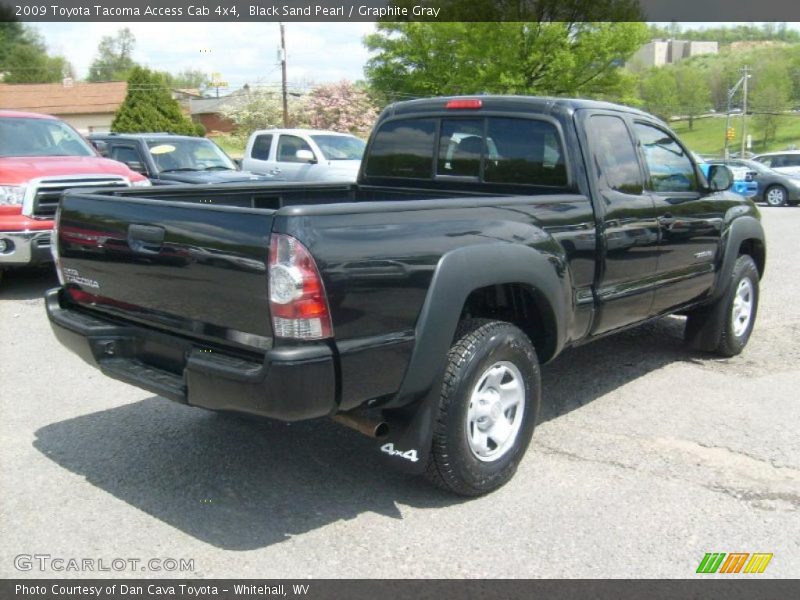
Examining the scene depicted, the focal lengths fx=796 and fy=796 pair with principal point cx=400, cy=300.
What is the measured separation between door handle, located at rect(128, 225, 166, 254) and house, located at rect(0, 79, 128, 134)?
56.7 m

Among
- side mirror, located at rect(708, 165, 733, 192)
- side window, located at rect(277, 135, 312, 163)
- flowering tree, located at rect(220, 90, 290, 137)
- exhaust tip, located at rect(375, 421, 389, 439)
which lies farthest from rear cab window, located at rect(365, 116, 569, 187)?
flowering tree, located at rect(220, 90, 290, 137)

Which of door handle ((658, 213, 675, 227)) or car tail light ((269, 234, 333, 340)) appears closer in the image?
car tail light ((269, 234, 333, 340))

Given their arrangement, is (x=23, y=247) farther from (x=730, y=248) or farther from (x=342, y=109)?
(x=342, y=109)

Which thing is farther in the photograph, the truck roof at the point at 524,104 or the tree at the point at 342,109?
the tree at the point at 342,109

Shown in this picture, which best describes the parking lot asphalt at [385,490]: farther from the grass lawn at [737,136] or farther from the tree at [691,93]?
the tree at [691,93]

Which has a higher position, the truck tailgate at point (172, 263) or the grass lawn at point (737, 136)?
the truck tailgate at point (172, 263)

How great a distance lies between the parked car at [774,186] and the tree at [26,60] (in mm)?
60903

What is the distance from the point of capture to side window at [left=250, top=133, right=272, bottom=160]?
16219 millimetres

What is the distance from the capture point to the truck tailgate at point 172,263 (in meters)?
3.12

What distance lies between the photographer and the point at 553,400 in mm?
5359

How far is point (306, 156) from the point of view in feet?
47.4

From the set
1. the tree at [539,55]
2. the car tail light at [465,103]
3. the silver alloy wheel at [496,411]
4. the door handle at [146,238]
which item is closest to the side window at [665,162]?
the car tail light at [465,103]

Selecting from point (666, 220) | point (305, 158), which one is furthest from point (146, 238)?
point (305, 158)

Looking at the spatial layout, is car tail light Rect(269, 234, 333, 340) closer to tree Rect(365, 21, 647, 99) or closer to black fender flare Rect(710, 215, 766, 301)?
black fender flare Rect(710, 215, 766, 301)
